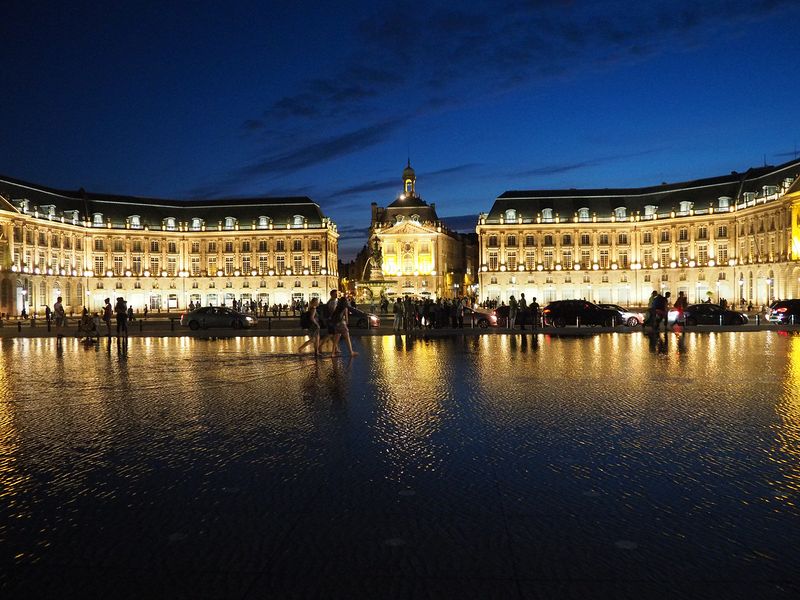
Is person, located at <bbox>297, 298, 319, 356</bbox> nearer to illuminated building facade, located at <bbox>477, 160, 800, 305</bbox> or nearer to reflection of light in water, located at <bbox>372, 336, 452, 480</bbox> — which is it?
reflection of light in water, located at <bbox>372, 336, 452, 480</bbox>

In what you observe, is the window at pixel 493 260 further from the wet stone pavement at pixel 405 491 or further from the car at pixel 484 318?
the wet stone pavement at pixel 405 491

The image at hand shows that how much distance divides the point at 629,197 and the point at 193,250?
221ft

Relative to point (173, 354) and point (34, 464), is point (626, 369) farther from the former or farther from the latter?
point (173, 354)

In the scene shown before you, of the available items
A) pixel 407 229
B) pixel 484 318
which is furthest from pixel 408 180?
pixel 484 318

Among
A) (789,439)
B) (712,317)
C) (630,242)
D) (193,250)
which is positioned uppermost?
(193,250)

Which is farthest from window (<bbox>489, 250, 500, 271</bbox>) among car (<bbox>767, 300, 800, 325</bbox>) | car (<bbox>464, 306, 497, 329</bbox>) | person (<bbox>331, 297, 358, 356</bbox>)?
person (<bbox>331, 297, 358, 356</bbox>)

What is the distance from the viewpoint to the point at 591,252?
346 ft

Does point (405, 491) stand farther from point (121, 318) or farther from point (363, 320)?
point (363, 320)

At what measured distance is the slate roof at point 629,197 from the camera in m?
93.6

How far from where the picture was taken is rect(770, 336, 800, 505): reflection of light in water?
5.96 metres

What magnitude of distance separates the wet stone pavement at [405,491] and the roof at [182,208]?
313ft

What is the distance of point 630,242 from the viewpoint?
10350 cm

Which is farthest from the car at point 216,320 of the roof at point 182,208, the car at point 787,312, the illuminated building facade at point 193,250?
the roof at point 182,208

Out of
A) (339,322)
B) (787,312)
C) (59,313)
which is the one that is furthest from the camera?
(59,313)
